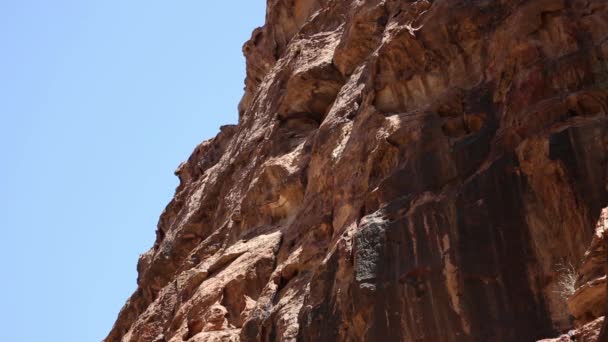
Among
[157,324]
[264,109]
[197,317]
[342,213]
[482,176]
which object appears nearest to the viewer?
[482,176]

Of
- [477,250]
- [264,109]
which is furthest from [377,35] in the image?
[477,250]

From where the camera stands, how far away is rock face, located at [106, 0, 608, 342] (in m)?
20.0

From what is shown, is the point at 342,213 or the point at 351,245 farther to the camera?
the point at 342,213

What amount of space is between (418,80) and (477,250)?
6562 millimetres

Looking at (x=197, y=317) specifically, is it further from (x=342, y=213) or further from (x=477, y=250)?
(x=477, y=250)

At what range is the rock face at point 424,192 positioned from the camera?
1998 centimetres

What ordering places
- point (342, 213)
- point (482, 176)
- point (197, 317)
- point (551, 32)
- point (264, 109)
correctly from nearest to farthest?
point (482, 176) < point (551, 32) < point (342, 213) < point (197, 317) < point (264, 109)

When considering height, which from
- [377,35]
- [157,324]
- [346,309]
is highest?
[377,35]

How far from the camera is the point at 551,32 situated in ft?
76.0

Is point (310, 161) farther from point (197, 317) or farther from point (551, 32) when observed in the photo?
point (551, 32)

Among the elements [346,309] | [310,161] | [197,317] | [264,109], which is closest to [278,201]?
[310,161]

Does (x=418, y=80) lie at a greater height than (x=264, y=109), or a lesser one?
lesser

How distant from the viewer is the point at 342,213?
83.4ft

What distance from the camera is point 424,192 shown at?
22.8 metres
